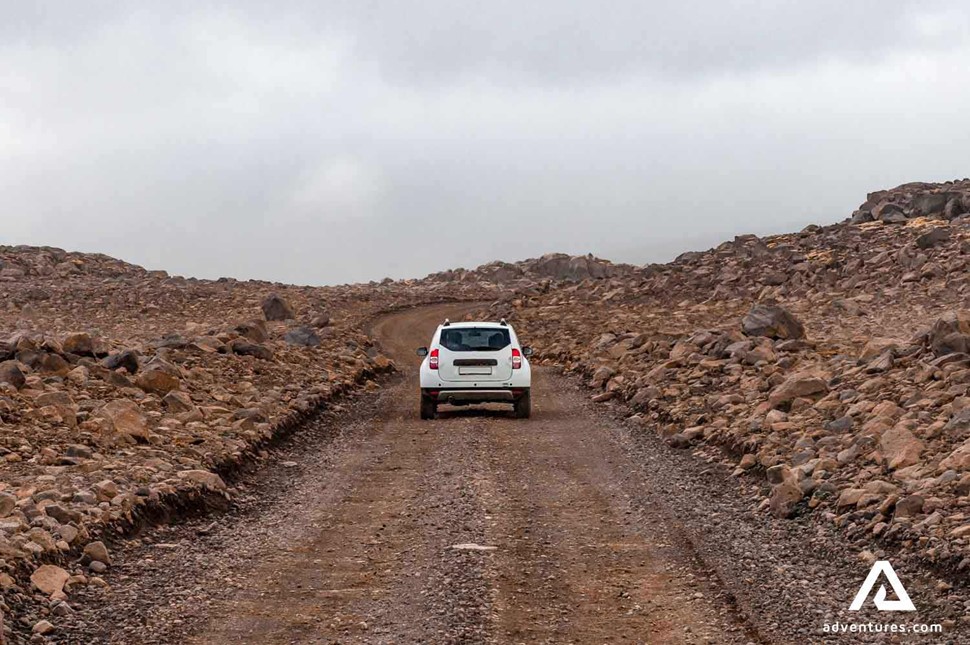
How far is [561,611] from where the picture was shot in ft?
27.9

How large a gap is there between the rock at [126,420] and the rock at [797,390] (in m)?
8.96

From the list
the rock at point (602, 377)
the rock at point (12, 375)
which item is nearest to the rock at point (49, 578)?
the rock at point (12, 375)

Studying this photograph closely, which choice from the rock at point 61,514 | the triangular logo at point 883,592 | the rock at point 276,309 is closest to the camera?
the triangular logo at point 883,592

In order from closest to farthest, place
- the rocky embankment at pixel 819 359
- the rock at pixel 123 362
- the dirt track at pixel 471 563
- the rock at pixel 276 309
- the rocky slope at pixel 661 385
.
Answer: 1. the dirt track at pixel 471 563
2. the rocky slope at pixel 661 385
3. the rocky embankment at pixel 819 359
4. the rock at pixel 123 362
5. the rock at pixel 276 309

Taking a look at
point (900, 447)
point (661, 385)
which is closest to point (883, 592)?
point (900, 447)

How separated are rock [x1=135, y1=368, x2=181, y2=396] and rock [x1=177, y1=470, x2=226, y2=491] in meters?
5.60

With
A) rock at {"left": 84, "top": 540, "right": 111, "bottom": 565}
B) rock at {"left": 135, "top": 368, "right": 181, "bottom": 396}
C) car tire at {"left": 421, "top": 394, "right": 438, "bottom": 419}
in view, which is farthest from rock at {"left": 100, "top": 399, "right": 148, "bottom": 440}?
car tire at {"left": 421, "top": 394, "right": 438, "bottom": 419}

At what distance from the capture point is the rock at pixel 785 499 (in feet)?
38.7

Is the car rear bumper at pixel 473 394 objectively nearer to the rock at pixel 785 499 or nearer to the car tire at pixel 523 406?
the car tire at pixel 523 406

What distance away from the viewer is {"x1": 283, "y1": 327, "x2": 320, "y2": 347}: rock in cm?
3058

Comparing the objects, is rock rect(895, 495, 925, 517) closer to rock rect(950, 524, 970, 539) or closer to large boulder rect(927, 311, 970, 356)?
rock rect(950, 524, 970, 539)

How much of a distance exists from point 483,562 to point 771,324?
1659cm

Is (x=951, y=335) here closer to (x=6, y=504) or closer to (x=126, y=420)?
(x=126, y=420)

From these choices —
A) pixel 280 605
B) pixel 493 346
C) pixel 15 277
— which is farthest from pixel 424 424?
pixel 15 277
